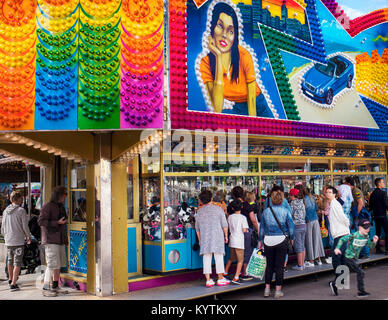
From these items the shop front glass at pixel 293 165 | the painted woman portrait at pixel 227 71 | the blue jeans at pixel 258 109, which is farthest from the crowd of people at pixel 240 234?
the painted woman portrait at pixel 227 71

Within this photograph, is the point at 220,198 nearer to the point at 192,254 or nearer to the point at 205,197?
the point at 205,197

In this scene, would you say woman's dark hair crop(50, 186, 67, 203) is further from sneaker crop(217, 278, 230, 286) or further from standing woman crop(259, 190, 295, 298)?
standing woman crop(259, 190, 295, 298)

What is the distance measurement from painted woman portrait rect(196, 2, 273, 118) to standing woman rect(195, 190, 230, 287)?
1982 millimetres

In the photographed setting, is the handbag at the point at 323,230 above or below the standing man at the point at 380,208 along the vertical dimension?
below

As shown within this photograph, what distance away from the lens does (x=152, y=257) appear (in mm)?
8633

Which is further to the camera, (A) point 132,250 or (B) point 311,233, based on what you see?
(B) point 311,233

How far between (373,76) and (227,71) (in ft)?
18.8

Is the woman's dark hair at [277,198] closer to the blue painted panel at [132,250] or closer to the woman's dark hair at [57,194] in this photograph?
the blue painted panel at [132,250]

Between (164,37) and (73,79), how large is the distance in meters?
1.77

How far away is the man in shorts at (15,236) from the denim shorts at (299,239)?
5.59 m

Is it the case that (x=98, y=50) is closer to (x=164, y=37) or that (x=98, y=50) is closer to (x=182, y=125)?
(x=164, y=37)

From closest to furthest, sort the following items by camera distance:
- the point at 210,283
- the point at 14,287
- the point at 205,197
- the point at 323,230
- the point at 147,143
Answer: the point at 147,143, the point at 210,283, the point at 205,197, the point at 14,287, the point at 323,230

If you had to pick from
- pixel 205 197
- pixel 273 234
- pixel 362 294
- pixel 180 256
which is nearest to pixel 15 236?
pixel 180 256

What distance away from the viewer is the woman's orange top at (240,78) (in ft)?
28.6
